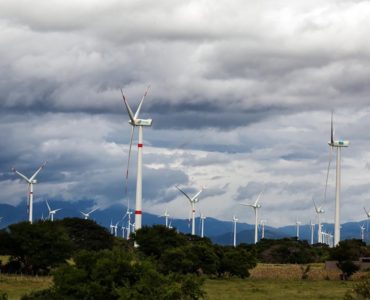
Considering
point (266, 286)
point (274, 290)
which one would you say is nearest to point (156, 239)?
point (266, 286)

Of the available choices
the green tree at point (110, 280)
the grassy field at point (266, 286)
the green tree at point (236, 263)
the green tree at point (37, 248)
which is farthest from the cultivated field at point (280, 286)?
the green tree at point (37, 248)

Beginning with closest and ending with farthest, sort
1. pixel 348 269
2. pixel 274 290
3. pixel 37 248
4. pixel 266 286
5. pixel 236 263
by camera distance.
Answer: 1. pixel 274 290
2. pixel 266 286
3. pixel 37 248
4. pixel 236 263
5. pixel 348 269

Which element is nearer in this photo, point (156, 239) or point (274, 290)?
point (274, 290)

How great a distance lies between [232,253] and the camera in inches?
4018

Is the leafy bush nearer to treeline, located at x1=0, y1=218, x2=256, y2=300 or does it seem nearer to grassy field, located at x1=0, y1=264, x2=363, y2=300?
grassy field, located at x1=0, y1=264, x2=363, y2=300

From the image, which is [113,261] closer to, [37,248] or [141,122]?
[37,248]

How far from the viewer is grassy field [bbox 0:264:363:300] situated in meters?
69.5

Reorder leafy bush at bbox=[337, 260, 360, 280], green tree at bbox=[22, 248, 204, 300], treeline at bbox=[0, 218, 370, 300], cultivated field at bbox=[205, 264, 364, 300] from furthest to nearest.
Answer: leafy bush at bbox=[337, 260, 360, 280]
cultivated field at bbox=[205, 264, 364, 300]
treeline at bbox=[0, 218, 370, 300]
green tree at bbox=[22, 248, 204, 300]

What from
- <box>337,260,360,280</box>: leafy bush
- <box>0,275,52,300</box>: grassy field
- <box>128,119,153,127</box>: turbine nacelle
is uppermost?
<box>128,119,153,127</box>: turbine nacelle

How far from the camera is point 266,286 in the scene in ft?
273

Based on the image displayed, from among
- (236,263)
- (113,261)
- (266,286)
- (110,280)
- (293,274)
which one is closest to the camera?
(110,280)

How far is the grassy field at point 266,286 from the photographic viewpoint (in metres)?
69.5

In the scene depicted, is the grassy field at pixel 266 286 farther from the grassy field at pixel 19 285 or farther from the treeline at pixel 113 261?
the treeline at pixel 113 261

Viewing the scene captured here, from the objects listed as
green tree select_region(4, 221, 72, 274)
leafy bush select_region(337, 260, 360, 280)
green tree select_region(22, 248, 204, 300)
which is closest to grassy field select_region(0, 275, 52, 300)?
green tree select_region(4, 221, 72, 274)
